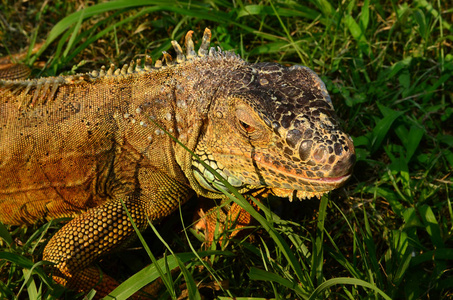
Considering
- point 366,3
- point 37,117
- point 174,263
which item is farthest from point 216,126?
point 366,3

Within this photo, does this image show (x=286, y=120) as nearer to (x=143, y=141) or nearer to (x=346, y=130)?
(x=143, y=141)

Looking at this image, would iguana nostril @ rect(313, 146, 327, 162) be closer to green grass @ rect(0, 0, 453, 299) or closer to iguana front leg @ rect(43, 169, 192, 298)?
green grass @ rect(0, 0, 453, 299)

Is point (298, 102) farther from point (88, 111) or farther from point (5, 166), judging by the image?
point (5, 166)

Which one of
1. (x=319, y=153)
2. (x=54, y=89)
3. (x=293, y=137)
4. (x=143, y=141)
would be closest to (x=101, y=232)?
(x=143, y=141)

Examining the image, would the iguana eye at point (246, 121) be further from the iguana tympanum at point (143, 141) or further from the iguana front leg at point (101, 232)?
the iguana front leg at point (101, 232)

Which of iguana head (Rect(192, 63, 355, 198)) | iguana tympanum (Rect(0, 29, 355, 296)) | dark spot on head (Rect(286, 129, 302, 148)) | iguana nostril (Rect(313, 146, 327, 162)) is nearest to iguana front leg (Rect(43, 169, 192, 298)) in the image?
iguana tympanum (Rect(0, 29, 355, 296))

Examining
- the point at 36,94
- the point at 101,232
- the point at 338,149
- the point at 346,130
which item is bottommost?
the point at 101,232

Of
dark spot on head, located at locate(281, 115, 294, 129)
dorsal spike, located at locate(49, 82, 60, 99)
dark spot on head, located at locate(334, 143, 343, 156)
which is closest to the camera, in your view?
dark spot on head, located at locate(334, 143, 343, 156)
